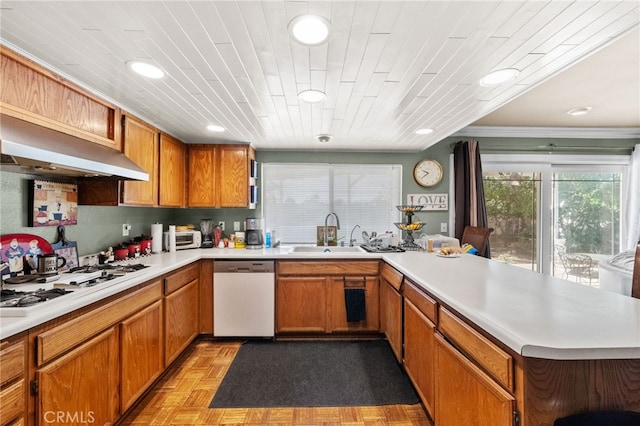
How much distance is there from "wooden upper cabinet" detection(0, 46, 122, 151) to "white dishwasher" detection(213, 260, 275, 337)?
4.85 ft

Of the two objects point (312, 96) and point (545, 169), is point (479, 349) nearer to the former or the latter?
A: point (312, 96)

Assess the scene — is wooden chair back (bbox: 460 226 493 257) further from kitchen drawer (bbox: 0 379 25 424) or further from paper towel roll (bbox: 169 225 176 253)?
kitchen drawer (bbox: 0 379 25 424)

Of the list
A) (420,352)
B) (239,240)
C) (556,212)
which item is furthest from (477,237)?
(239,240)

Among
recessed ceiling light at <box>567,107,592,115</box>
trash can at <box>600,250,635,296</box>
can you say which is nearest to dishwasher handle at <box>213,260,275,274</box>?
trash can at <box>600,250,635,296</box>

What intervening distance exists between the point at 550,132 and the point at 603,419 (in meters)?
3.91

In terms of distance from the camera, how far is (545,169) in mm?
3619

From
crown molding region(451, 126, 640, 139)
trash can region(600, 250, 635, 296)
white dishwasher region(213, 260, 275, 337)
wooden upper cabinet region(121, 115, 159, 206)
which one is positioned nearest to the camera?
wooden upper cabinet region(121, 115, 159, 206)

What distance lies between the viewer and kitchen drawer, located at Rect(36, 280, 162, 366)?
1153 millimetres

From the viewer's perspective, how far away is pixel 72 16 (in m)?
1.12

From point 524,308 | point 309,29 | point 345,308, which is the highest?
point 309,29

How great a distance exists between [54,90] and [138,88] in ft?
1.37

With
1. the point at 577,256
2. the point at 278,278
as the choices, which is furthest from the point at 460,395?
the point at 577,256

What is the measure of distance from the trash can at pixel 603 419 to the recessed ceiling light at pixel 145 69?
233 cm

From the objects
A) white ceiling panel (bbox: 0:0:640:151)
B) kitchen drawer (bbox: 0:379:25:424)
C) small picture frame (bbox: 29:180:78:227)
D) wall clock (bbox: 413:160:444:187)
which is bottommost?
kitchen drawer (bbox: 0:379:25:424)
